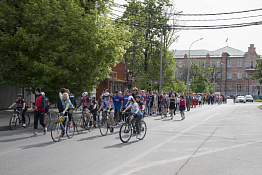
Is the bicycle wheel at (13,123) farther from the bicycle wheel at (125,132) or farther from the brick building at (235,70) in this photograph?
the brick building at (235,70)

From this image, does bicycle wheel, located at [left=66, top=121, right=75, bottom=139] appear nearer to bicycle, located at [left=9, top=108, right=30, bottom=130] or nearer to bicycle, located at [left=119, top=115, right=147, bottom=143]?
bicycle, located at [left=119, top=115, right=147, bottom=143]

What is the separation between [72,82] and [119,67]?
3673cm

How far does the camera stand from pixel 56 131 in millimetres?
10195

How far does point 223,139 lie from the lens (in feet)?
35.7

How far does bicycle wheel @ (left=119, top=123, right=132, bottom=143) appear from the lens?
989 cm

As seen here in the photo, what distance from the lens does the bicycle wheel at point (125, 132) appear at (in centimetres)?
989

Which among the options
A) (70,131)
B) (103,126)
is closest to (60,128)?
(70,131)

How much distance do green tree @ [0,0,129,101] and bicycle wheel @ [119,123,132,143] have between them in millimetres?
9010

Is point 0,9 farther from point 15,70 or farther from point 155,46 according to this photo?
point 155,46

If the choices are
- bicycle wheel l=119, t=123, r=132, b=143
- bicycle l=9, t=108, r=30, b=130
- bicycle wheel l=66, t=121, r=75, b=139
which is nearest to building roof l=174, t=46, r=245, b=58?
bicycle l=9, t=108, r=30, b=130

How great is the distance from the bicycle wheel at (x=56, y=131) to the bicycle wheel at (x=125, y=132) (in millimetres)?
2180

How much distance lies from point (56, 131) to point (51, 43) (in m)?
9.32

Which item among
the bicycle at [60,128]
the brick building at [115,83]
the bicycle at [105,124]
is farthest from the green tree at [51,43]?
the brick building at [115,83]

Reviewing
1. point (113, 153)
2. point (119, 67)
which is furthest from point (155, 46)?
point (113, 153)
